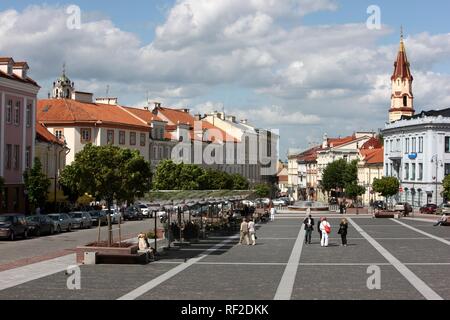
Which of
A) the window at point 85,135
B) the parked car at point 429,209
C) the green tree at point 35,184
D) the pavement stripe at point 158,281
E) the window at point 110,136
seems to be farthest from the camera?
the window at point 110,136

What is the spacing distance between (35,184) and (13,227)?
15102 millimetres

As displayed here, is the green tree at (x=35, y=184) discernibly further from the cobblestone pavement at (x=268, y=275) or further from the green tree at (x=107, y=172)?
the green tree at (x=107, y=172)

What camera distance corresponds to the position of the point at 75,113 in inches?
3282

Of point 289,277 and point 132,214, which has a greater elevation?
point 132,214

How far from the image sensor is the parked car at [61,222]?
153ft

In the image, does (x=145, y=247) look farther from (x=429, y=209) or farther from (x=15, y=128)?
(x=429, y=209)

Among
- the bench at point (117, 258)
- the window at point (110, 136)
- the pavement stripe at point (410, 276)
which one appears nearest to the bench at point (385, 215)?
the window at point (110, 136)

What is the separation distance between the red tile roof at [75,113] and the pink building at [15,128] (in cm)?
2292

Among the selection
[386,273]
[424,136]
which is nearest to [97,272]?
[386,273]

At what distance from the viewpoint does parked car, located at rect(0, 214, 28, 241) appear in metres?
38.4

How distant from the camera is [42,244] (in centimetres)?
3644

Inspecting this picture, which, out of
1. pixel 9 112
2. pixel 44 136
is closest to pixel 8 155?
pixel 9 112

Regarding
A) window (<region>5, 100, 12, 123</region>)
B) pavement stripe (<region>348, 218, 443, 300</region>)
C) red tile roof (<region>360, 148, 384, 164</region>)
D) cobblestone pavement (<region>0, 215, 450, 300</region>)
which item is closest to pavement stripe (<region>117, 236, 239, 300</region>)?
cobblestone pavement (<region>0, 215, 450, 300</region>)

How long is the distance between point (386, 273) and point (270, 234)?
73.3ft
